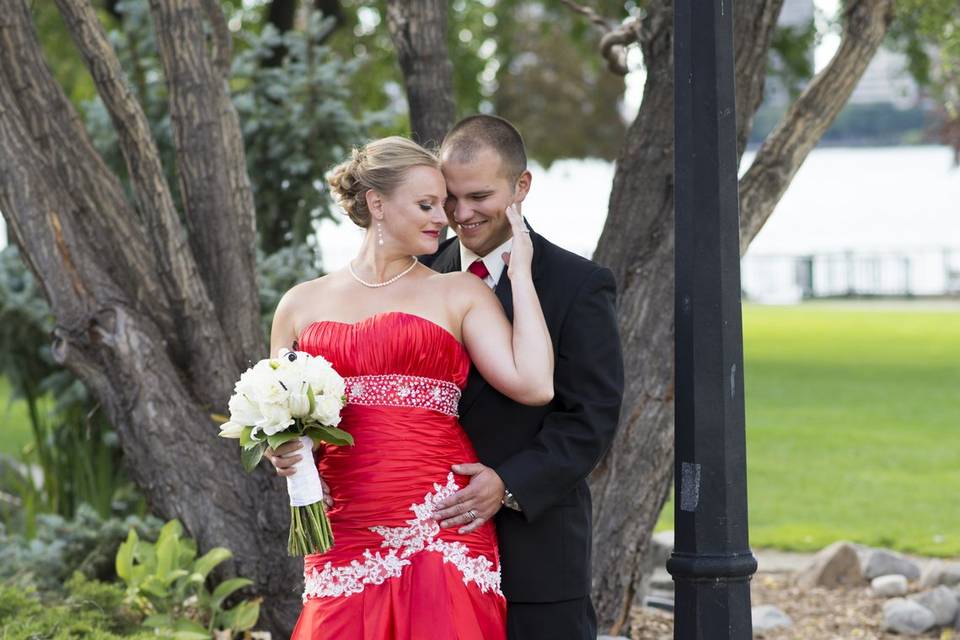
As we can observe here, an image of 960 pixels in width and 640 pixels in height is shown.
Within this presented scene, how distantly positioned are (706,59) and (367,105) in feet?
51.6

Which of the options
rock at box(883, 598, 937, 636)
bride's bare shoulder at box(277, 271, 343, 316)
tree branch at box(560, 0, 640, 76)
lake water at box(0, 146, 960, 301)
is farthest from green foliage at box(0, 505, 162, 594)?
lake water at box(0, 146, 960, 301)

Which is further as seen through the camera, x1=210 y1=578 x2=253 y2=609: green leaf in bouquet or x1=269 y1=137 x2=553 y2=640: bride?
x1=210 y1=578 x2=253 y2=609: green leaf in bouquet

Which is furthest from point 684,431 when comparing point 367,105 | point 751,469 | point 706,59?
point 367,105

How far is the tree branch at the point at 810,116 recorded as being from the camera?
614cm

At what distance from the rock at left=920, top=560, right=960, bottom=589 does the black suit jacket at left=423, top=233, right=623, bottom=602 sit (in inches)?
189

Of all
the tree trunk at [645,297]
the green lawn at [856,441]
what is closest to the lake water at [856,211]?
the green lawn at [856,441]

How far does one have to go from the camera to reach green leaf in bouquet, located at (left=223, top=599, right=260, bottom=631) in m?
5.43

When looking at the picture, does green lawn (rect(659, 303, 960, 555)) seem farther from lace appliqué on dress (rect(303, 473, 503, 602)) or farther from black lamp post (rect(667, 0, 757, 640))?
lace appliqué on dress (rect(303, 473, 503, 602))

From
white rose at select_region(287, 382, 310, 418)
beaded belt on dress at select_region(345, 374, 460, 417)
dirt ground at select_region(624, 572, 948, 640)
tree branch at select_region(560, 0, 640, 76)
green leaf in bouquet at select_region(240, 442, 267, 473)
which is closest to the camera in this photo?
white rose at select_region(287, 382, 310, 418)

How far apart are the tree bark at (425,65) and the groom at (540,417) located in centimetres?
244

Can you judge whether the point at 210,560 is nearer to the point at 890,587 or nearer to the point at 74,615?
the point at 74,615

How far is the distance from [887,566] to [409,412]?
18.1 feet

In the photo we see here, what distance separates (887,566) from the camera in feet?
26.6

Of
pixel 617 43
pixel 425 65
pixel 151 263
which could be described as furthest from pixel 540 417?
pixel 617 43
